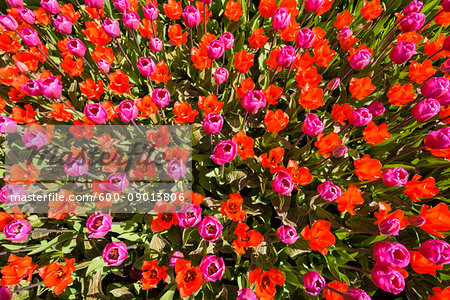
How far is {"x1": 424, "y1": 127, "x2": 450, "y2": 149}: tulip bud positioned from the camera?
1716 mm

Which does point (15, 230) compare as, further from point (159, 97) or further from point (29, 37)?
point (29, 37)

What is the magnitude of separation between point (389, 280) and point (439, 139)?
40.6 inches

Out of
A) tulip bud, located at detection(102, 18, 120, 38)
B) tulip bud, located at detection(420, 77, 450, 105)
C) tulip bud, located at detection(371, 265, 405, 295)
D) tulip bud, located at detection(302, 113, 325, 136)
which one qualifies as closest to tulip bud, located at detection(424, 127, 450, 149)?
tulip bud, located at detection(420, 77, 450, 105)

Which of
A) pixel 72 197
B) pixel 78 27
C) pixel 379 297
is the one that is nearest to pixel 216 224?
pixel 72 197

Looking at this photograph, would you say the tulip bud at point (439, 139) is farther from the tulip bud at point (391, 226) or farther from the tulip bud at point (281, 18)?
the tulip bud at point (281, 18)

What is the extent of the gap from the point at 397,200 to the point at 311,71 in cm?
137

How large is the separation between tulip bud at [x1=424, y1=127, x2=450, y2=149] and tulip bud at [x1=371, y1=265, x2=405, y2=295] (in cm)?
94

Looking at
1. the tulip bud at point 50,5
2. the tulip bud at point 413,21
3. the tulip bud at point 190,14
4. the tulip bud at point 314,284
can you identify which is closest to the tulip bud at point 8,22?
the tulip bud at point 50,5

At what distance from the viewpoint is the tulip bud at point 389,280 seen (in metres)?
1.47

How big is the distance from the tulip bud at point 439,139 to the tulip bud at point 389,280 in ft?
3.09

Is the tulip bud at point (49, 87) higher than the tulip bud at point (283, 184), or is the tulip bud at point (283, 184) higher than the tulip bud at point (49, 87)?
the tulip bud at point (49, 87)

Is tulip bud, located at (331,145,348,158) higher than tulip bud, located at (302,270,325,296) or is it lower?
higher

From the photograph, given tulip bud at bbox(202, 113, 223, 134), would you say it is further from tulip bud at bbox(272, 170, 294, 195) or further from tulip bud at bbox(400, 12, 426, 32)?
tulip bud at bbox(400, 12, 426, 32)

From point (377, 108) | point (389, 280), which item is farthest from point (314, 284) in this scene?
point (377, 108)
